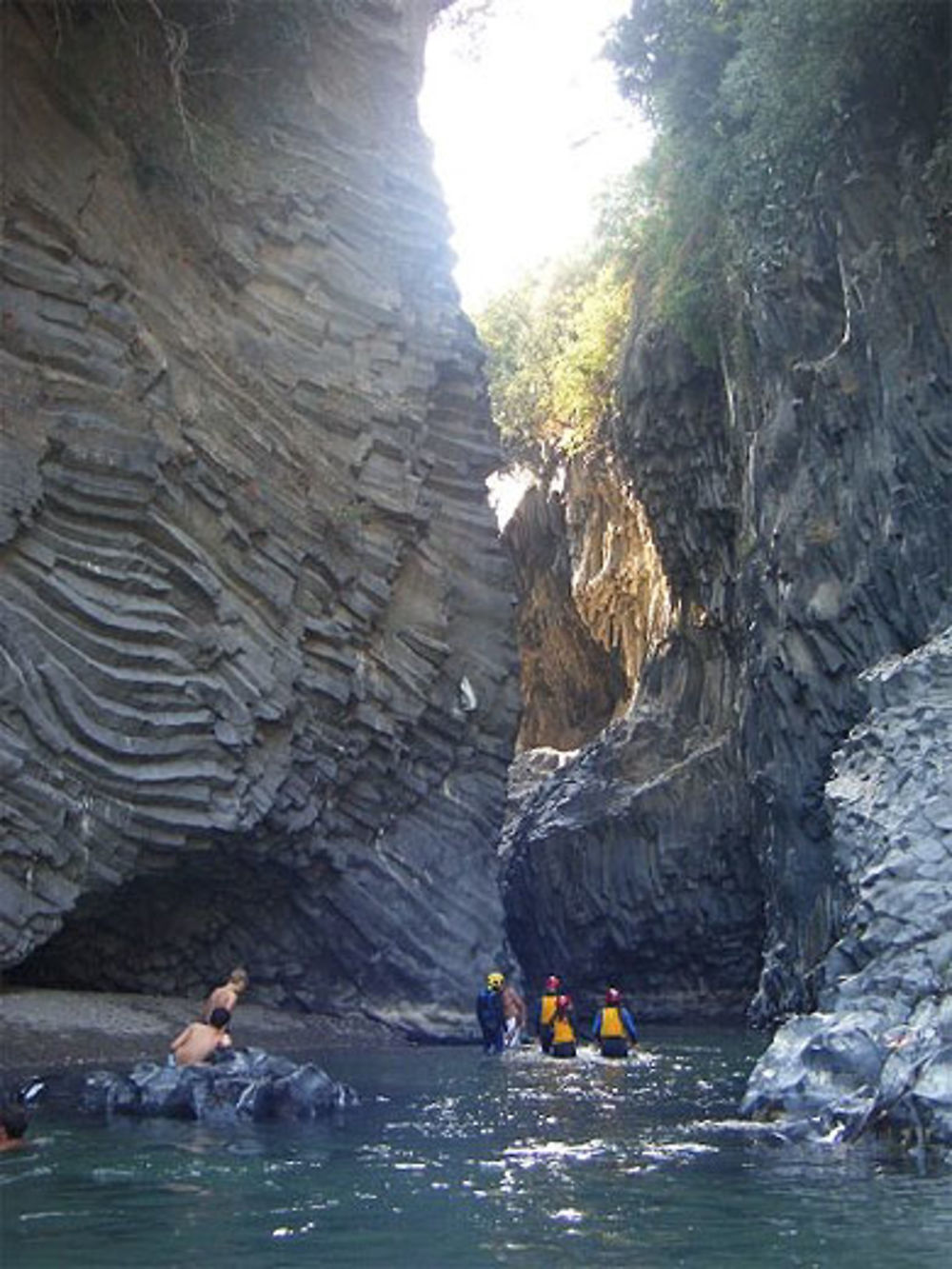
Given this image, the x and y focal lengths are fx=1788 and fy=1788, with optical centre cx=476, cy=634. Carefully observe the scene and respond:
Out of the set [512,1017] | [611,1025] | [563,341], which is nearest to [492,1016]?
[512,1017]

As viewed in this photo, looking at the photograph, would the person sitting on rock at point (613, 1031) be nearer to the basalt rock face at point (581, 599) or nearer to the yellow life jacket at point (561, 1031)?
the yellow life jacket at point (561, 1031)

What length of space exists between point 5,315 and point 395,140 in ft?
30.0

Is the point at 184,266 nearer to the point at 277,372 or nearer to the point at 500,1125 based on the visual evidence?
the point at 277,372

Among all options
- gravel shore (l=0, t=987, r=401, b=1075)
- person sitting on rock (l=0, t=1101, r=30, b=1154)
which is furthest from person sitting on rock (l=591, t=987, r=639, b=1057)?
person sitting on rock (l=0, t=1101, r=30, b=1154)

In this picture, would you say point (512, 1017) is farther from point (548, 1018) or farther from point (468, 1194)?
point (468, 1194)

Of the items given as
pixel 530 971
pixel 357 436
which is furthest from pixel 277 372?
pixel 530 971

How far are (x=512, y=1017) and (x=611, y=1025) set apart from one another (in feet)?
9.97

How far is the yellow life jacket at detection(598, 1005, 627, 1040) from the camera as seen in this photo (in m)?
21.3

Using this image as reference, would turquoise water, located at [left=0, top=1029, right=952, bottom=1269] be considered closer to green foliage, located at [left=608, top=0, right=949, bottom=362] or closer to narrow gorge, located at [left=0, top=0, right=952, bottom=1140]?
narrow gorge, located at [left=0, top=0, right=952, bottom=1140]

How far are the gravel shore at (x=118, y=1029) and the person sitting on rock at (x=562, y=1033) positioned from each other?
300cm

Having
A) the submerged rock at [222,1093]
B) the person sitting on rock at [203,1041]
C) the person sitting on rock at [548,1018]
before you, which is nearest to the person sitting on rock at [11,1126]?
the submerged rock at [222,1093]

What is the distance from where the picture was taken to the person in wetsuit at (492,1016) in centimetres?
2277

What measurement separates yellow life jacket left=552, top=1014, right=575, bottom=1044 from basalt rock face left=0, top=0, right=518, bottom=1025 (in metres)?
3.65

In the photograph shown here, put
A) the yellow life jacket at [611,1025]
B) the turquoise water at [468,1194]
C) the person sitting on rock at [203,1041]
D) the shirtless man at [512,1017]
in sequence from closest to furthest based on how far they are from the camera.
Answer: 1. the turquoise water at [468,1194]
2. the person sitting on rock at [203,1041]
3. the yellow life jacket at [611,1025]
4. the shirtless man at [512,1017]
